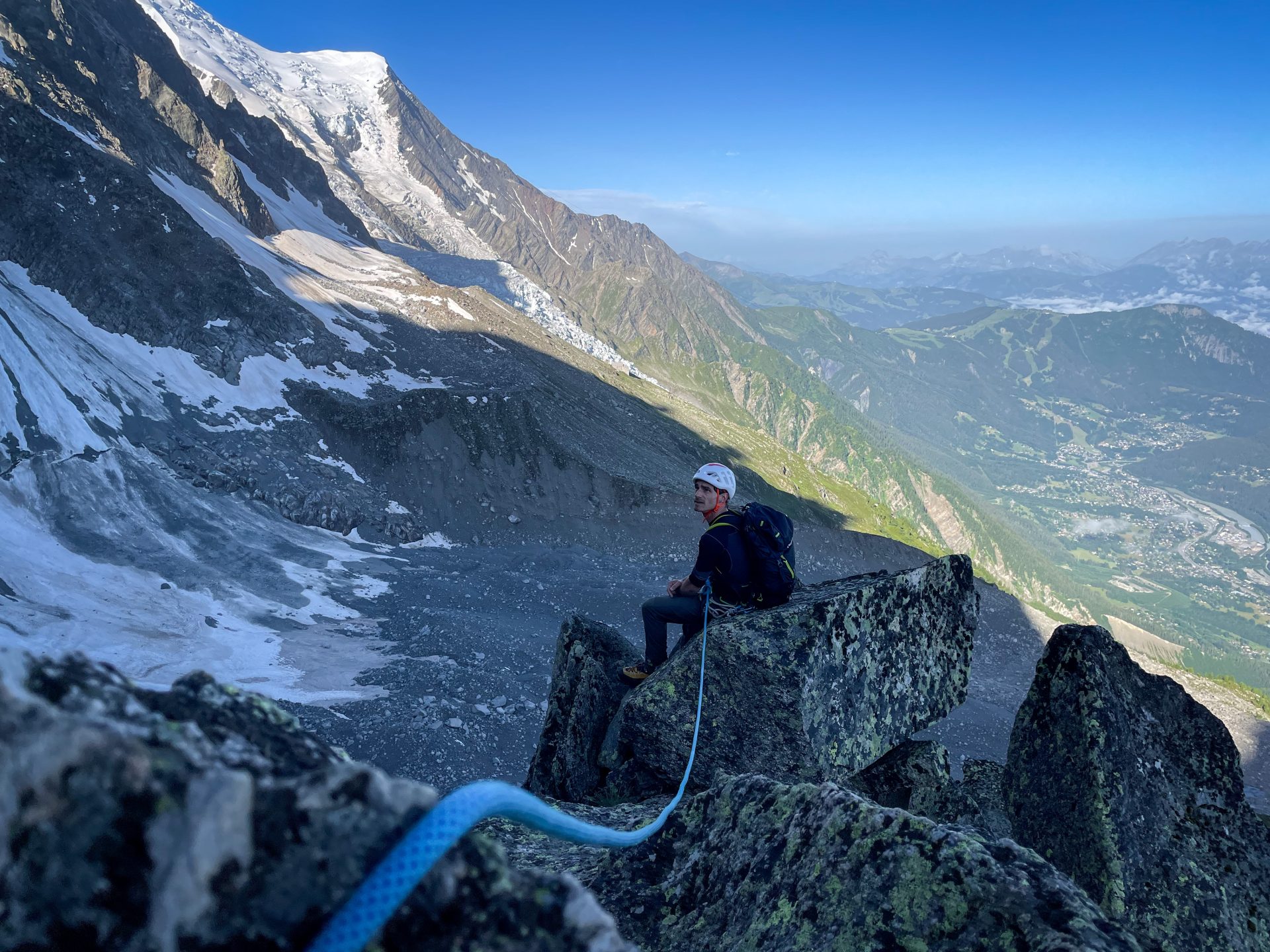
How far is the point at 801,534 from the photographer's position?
220 feet

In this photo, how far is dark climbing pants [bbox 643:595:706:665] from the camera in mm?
9906

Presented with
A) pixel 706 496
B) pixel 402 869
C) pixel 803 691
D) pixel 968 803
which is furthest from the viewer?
pixel 968 803

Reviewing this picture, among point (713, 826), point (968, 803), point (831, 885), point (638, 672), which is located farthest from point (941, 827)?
point (638, 672)

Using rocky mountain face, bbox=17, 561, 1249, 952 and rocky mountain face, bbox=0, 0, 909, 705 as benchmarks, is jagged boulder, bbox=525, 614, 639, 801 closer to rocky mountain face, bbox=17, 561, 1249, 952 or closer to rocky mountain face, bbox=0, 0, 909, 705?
rocky mountain face, bbox=17, 561, 1249, 952

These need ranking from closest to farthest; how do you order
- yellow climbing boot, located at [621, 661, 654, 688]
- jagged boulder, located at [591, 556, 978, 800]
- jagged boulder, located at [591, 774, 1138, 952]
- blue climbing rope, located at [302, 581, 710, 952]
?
blue climbing rope, located at [302, 581, 710, 952], jagged boulder, located at [591, 774, 1138, 952], jagged boulder, located at [591, 556, 978, 800], yellow climbing boot, located at [621, 661, 654, 688]

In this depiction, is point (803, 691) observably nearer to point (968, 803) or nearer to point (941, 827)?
point (968, 803)

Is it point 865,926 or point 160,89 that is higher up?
point 160,89

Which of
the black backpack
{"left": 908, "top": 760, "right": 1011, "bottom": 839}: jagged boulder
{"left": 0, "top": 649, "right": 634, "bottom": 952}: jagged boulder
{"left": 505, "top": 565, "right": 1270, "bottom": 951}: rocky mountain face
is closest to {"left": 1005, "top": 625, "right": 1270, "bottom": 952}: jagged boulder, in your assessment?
{"left": 505, "top": 565, "right": 1270, "bottom": 951}: rocky mountain face

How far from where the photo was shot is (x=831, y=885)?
194 inches

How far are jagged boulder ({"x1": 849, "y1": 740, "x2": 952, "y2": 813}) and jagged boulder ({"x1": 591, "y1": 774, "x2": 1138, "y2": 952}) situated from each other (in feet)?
15.7

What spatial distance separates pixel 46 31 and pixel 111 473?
64754 mm

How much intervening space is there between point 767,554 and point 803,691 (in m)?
1.88

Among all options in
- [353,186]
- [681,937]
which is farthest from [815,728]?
[353,186]

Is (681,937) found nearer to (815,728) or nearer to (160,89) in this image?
(815,728)
